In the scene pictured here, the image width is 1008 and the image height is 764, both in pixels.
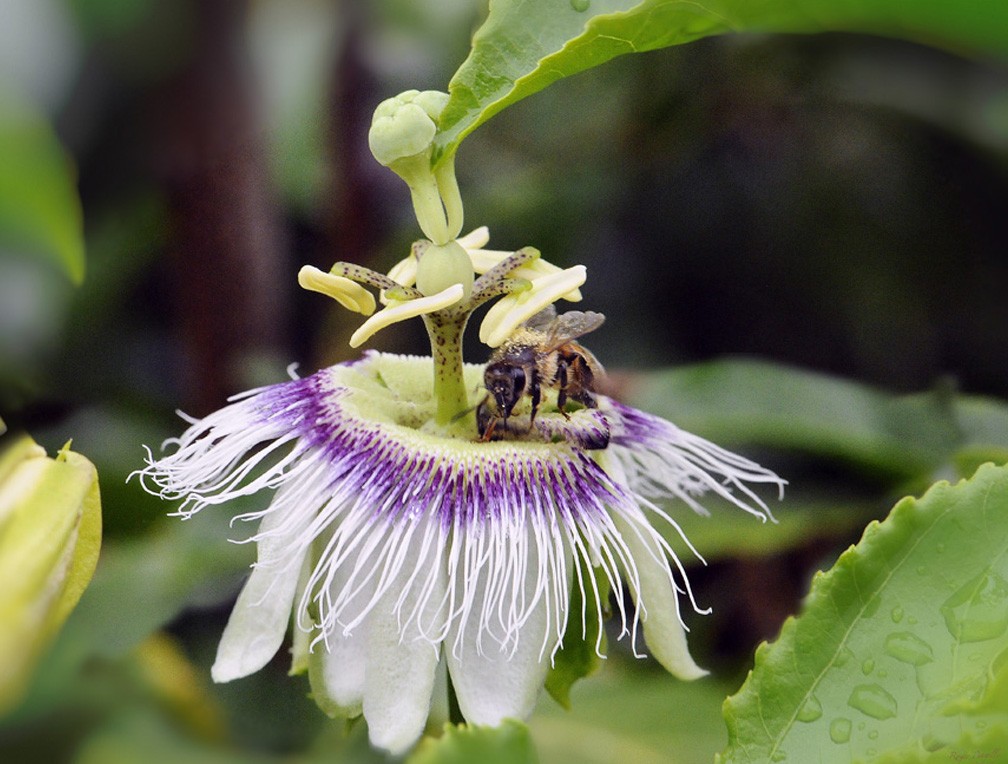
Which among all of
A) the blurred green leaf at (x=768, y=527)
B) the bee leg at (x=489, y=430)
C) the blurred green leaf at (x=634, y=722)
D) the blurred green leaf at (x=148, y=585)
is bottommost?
the blurred green leaf at (x=634, y=722)

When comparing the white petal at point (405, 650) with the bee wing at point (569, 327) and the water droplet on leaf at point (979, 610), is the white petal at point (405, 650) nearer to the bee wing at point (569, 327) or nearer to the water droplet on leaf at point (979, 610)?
the bee wing at point (569, 327)

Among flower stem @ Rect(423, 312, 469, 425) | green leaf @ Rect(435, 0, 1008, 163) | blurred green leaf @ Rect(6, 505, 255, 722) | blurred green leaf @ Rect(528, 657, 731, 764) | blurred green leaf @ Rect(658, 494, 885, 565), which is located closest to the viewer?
green leaf @ Rect(435, 0, 1008, 163)

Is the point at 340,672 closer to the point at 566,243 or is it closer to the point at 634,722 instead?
the point at 634,722

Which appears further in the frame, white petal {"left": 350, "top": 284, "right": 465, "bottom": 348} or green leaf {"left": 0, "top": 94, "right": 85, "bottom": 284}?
white petal {"left": 350, "top": 284, "right": 465, "bottom": 348}

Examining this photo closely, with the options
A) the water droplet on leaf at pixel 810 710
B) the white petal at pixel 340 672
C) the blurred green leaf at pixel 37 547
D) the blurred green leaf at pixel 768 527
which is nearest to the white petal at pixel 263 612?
the white petal at pixel 340 672

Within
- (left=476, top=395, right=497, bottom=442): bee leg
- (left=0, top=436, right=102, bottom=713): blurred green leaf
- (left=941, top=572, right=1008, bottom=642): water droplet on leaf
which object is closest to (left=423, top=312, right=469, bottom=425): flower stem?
(left=476, top=395, right=497, bottom=442): bee leg

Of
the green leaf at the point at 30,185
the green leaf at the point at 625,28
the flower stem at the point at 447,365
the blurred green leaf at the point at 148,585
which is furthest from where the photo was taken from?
the blurred green leaf at the point at 148,585

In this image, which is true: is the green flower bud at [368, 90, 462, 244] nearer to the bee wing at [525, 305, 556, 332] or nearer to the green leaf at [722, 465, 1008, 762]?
the bee wing at [525, 305, 556, 332]
